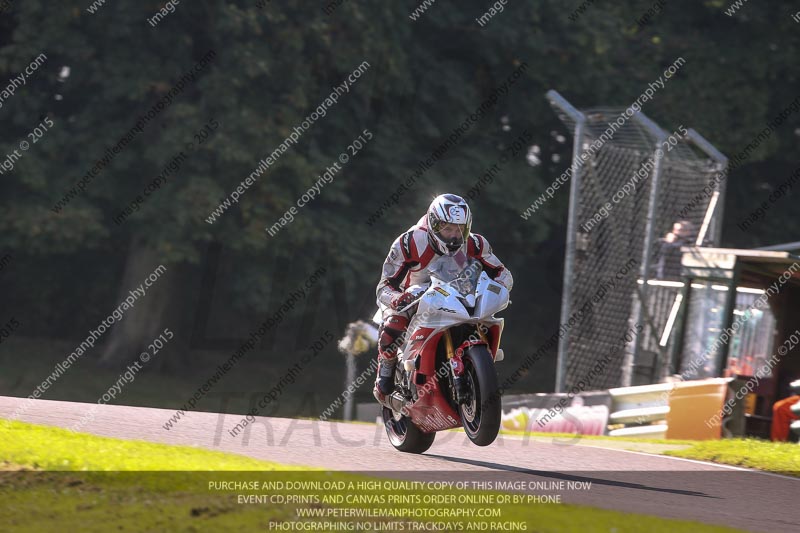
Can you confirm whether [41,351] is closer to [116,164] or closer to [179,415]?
[116,164]

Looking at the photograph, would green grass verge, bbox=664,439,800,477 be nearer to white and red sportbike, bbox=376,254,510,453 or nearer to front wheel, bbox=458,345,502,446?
white and red sportbike, bbox=376,254,510,453

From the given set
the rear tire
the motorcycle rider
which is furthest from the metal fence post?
the motorcycle rider

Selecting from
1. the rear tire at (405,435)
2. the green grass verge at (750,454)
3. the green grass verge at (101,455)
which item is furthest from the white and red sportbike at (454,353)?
the green grass verge at (750,454)

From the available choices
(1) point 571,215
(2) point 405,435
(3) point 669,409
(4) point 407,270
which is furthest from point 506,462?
(1) point 571,215

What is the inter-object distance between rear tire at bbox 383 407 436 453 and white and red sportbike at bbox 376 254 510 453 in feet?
0.75

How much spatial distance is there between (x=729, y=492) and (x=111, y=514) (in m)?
→ 4.97

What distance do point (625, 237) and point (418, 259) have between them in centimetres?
854

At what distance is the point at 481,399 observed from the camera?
29.3ft

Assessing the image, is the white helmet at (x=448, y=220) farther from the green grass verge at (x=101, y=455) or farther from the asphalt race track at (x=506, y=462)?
the green grass verge at (x=101, y=455)

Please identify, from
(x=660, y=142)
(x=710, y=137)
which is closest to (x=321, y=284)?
(x=710, y=137)

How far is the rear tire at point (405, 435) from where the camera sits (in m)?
10.4

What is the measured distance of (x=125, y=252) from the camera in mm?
30453

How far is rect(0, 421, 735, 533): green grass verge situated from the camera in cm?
665

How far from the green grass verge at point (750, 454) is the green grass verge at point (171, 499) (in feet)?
15.9
